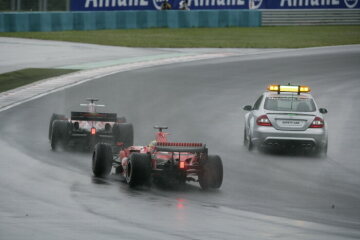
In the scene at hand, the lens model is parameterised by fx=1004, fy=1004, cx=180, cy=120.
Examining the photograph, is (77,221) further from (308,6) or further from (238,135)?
(308,6)

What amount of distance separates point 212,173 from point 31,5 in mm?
39817

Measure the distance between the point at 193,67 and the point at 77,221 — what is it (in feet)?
83.2

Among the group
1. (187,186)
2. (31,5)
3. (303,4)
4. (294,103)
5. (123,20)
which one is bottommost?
(187,186)

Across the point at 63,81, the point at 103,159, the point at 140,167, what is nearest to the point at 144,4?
the point at 63,81

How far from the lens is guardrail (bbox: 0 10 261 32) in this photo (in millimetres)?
51438

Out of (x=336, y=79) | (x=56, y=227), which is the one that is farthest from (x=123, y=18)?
(x=56, y=227)

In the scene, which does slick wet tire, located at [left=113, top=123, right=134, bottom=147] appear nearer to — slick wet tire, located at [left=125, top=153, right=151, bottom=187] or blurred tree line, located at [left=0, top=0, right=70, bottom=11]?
slick wet tire, located at [left=125, top=153, right=151, bottom=187]

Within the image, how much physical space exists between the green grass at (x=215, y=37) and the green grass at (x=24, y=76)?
1031 centimetres

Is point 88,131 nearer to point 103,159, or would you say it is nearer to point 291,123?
point 103,159

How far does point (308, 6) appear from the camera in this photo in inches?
2421

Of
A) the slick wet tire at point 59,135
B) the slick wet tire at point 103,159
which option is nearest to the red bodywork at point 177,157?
the slick wet tire at point 103,159

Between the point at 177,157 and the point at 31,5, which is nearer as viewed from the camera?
the point at 177,157

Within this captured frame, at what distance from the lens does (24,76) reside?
36000 millimetres

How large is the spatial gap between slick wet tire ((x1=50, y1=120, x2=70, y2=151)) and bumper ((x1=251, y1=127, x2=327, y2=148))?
4071 mm
